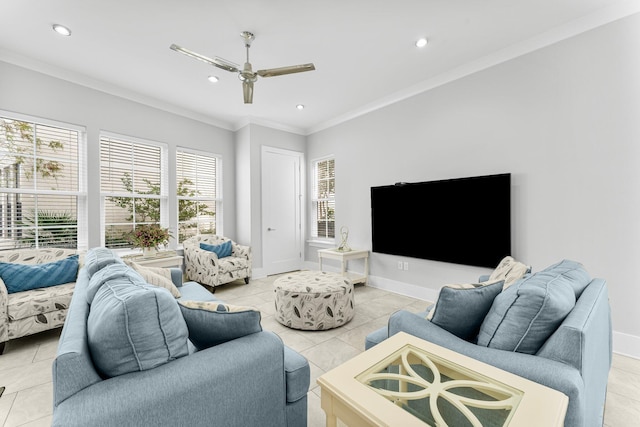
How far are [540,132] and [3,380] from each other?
4.95m

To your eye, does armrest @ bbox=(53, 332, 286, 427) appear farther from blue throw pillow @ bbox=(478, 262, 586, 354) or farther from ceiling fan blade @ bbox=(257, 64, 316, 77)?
ceiling fan blade @ bbox=(257, 64, 316, 77)

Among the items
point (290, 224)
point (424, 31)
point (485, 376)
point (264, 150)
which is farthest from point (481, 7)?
point (290, 224)

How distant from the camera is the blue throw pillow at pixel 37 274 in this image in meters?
2.52

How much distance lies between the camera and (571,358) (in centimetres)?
97

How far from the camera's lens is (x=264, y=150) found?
4.96 meters

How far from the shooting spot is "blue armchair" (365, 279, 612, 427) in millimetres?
895

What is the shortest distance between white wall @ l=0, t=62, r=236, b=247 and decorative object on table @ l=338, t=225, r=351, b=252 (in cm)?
268

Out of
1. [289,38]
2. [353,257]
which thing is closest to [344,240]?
[353,257]

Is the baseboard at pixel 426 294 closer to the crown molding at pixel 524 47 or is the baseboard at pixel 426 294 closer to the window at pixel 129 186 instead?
the crown molding at pixel 524 47

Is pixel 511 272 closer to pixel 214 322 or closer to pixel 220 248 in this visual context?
pixel 214 322

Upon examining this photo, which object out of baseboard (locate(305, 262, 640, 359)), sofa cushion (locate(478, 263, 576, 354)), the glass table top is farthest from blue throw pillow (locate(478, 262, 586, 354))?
baseboard (locate(305, 262, 640, 359))

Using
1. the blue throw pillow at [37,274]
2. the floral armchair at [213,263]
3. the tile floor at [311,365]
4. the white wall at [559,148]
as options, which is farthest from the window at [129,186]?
the white wall at [559,148]

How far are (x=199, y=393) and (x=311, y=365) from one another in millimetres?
1340

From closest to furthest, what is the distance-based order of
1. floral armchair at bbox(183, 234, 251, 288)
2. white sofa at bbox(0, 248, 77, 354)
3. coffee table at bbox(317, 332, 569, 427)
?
coffee table at bbox(317, 332, 569, 427)
white sofa at bbox(0, 248, 77, 354)
floral armchair at bbox(183, 234, 251, 288)
